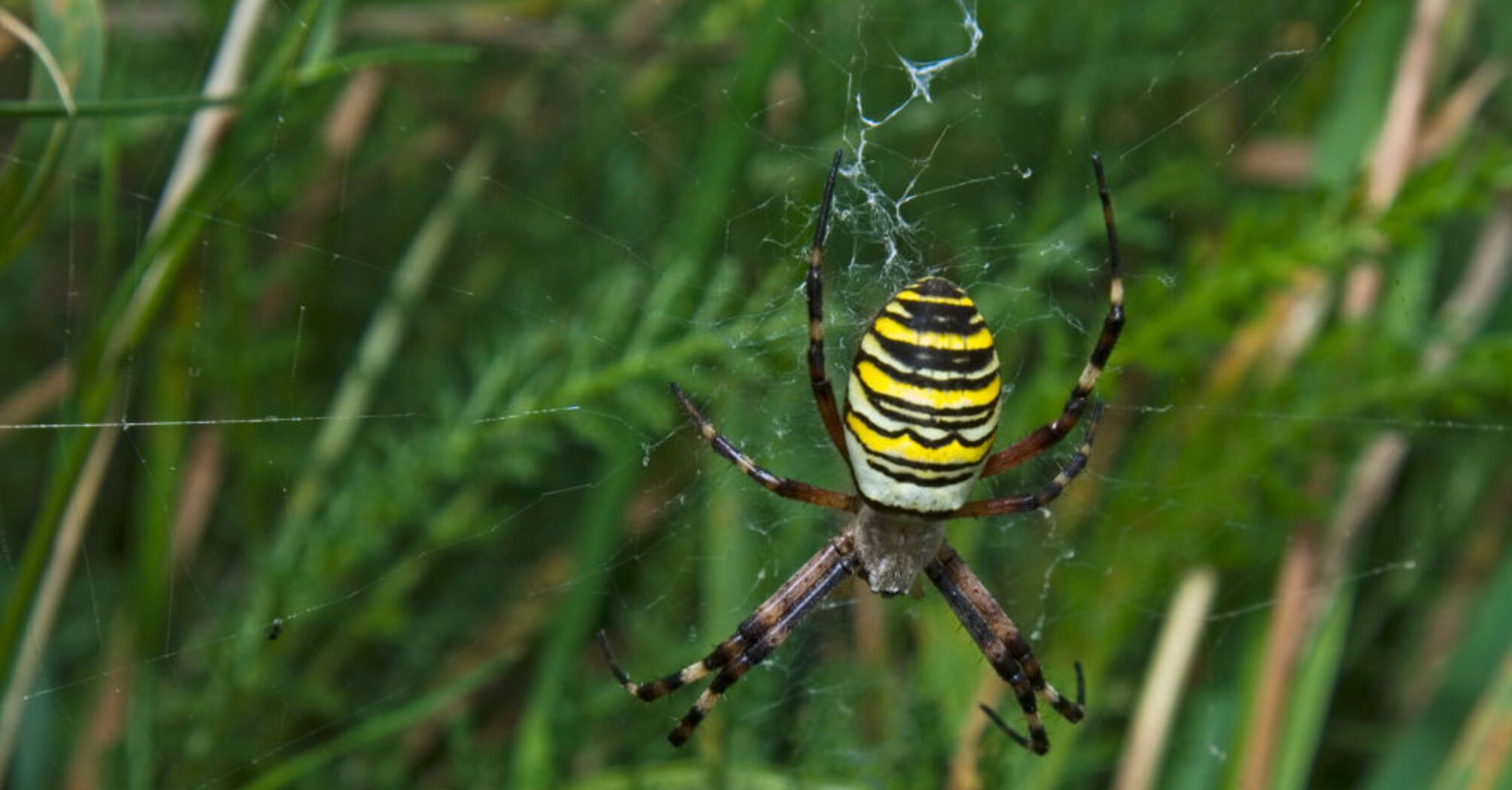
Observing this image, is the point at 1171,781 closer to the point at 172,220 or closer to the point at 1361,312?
the point at 1361,312

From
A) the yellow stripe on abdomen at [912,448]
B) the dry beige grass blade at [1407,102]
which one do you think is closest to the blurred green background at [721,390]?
the dry beige grass blade at [1407,102]

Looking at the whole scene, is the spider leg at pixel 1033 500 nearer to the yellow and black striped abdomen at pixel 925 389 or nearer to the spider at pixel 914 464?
the spider at pixel 914 464

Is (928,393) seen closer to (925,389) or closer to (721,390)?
(925,389)

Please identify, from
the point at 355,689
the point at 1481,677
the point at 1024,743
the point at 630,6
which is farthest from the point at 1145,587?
the point at 630,6

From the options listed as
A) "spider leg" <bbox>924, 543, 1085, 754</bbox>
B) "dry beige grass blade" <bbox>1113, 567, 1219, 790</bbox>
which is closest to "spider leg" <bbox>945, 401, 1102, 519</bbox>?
"spider leg" <bbox>924, 543, 1085, 754</bbox>

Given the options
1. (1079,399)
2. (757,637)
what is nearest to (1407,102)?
(1079,399)

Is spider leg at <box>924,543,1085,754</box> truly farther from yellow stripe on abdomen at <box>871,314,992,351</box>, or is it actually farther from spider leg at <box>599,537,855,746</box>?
yellow stripe on abdomen at <box>871,314,992,351</box>
